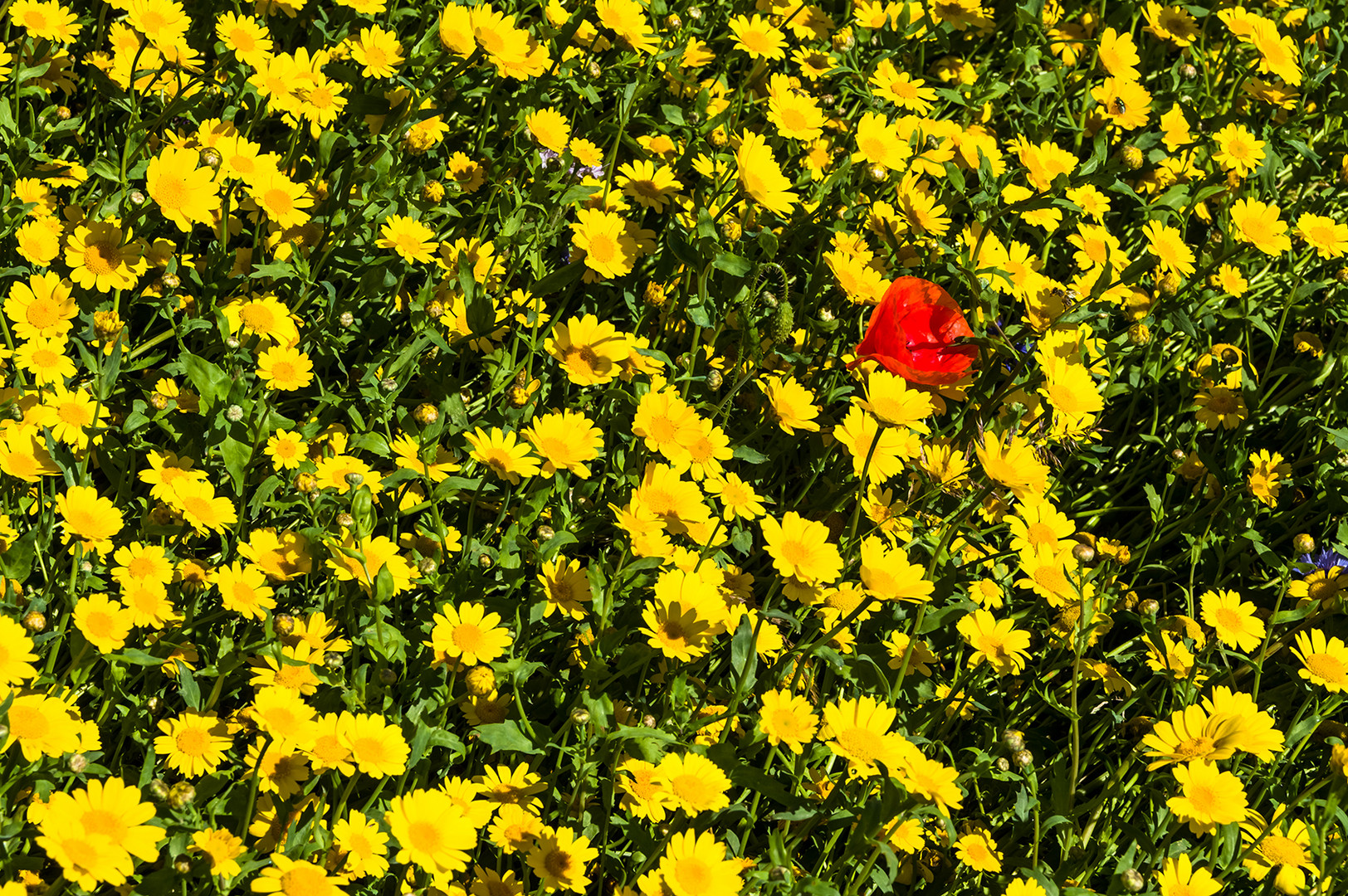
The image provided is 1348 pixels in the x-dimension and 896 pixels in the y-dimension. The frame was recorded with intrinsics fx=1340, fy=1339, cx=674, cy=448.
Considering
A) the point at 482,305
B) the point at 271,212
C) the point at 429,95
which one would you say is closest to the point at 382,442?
the point at 482,305

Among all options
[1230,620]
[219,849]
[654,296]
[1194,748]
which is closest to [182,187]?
[654,296]

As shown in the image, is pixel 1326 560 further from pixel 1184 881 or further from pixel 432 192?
pixel 432 192

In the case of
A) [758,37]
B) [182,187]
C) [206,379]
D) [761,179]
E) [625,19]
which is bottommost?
[206,379]

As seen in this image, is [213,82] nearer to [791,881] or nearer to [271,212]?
[271,212]

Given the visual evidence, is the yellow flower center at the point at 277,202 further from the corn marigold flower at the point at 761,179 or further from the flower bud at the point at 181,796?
the flower bud at the point at 181,796

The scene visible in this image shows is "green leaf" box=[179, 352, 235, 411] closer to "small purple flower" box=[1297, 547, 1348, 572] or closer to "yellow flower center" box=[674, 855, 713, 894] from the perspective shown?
"yellow flower center" box=[674, 855, 713, 894]

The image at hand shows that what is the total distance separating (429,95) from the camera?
343 centimetres

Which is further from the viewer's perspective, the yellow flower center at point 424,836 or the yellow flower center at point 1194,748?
the yellow flower center at point 1194,748

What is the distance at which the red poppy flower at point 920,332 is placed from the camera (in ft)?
10.4

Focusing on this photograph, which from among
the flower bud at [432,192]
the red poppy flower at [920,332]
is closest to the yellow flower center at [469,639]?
the red poppy flower at [920,332]

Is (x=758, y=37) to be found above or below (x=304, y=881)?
above

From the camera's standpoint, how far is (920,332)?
3215 mm

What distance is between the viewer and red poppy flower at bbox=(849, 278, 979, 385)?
10.4 ft

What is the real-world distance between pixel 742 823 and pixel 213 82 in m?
2.29
